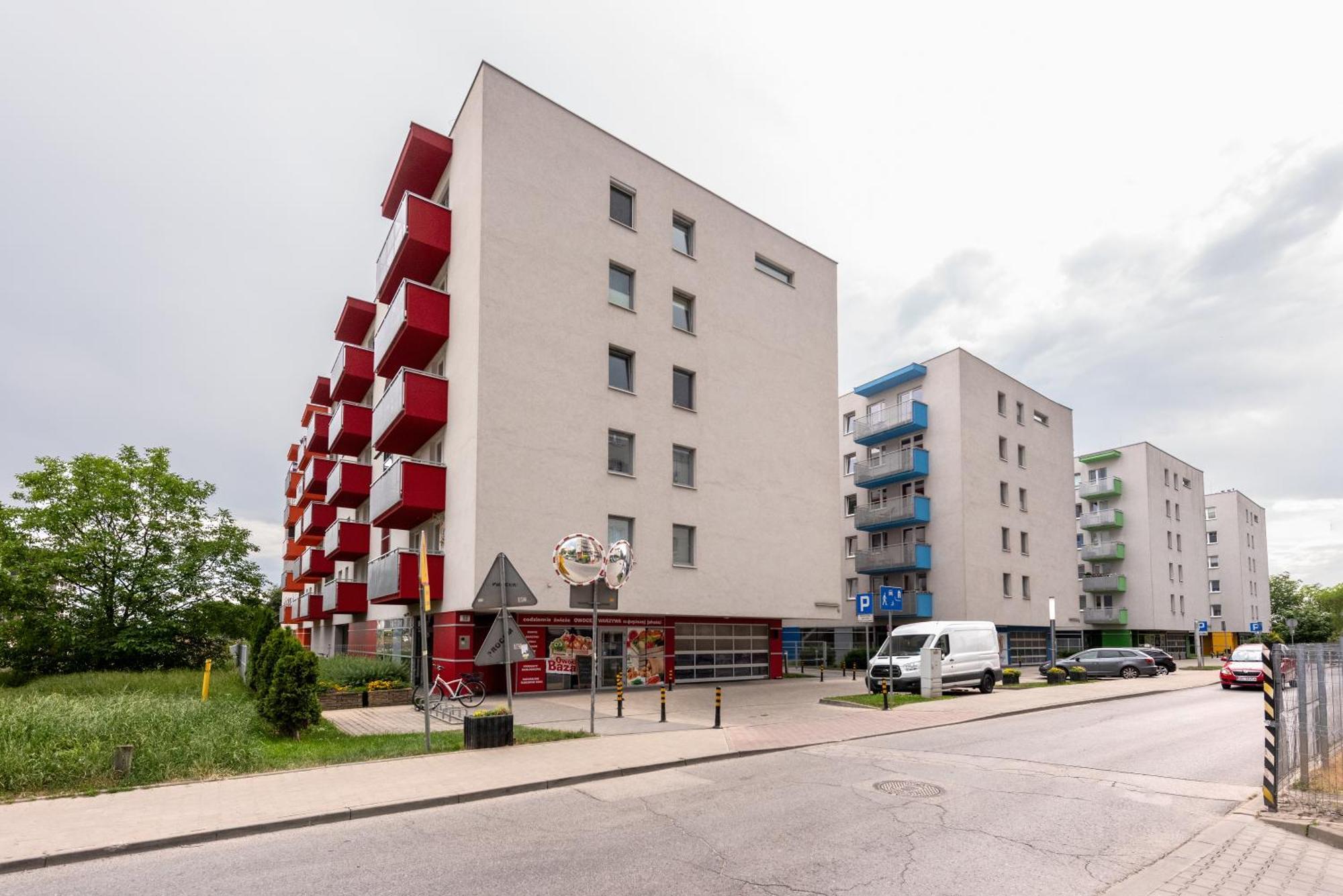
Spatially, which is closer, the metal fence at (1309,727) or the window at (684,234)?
the metal fence at (1309,727)

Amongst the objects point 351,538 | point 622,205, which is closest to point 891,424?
point 622,205

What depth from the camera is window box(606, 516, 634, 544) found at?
82.6ft

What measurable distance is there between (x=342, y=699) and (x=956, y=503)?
103 feet

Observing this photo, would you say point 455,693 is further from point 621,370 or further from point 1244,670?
point 1244,670

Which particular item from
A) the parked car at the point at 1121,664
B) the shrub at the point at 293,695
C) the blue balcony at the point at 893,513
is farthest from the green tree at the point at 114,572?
the parked car at the point at 1121,664

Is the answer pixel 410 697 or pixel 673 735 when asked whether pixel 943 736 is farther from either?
pixel 410 697

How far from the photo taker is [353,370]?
120 feet

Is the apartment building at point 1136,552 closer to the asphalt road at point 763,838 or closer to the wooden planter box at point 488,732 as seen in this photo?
the asphalt road at point 763,838

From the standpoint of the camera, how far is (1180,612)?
61469 millimetres

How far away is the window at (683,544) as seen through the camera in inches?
1062

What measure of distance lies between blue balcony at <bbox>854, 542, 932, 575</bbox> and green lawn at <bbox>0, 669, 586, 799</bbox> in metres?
31.1

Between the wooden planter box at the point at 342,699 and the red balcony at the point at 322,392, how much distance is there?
32004 millimetres

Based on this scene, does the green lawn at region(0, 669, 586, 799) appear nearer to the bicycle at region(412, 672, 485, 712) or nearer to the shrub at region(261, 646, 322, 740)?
the shrub at region(261, 646, 322, 740)

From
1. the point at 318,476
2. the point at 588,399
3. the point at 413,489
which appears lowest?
the point at 413,489
